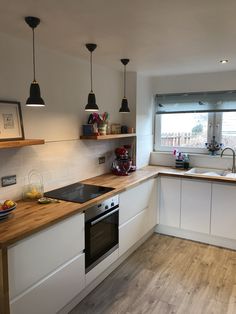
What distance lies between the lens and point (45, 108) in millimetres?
2529

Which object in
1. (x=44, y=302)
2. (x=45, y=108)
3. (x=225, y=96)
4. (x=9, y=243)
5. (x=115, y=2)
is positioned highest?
(x=115, y=2)

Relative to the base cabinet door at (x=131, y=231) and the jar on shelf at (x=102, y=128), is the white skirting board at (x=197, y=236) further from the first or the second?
the jar on shelf at (x=102, y=128)

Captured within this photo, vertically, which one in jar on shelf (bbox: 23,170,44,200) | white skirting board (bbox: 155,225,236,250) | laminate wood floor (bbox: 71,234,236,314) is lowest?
laminate wood floor (bbox: 71,234,236,314)

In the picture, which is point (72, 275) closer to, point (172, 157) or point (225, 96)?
point (172, 157)

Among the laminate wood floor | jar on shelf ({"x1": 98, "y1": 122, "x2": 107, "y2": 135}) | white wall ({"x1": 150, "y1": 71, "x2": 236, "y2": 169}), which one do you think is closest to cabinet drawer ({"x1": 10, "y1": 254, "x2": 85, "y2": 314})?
the laminate wood floor

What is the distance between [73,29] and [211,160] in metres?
2.66

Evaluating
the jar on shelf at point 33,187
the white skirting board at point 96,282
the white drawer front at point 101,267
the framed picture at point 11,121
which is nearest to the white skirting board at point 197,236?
the white skirting board at point 96,282

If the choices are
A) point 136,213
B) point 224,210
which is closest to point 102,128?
point 136,213

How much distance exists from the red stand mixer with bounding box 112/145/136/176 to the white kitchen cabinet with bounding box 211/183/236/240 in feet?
3.50

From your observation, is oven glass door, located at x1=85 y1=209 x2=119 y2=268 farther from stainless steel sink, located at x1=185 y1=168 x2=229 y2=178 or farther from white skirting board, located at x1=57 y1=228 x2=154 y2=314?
stainless steel sink, located at x1=185 y1=168 x2=229 y2=178

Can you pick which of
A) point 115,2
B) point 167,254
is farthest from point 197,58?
point 167,254

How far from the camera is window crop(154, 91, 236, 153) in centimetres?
373

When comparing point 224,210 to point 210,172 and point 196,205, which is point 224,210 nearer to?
point 196,205

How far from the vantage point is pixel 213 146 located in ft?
12.5
